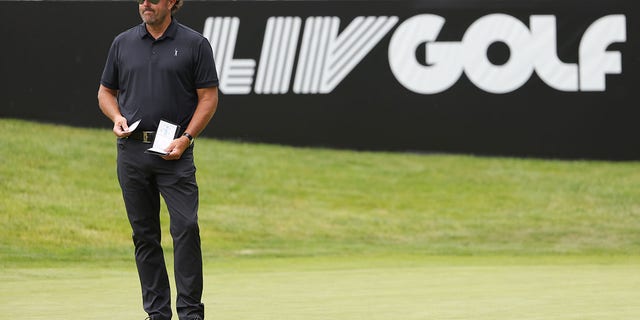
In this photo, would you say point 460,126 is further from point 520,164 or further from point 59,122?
point 59,122

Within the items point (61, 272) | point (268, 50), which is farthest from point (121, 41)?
point (268, 50)

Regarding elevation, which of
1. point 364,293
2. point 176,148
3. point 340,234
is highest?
point 176,148

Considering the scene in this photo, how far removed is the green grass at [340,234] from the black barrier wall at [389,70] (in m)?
0.31

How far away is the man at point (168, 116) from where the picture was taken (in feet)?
21.8

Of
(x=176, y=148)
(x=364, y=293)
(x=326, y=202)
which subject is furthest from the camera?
(x=326, y=202)

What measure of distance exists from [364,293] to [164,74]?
2.88m

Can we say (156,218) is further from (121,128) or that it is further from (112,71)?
(112,71)

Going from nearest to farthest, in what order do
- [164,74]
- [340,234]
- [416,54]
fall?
1. [164,74]
2. [340,234]
3. [416,54]

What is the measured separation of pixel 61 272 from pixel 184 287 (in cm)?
501

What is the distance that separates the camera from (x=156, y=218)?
689 cm

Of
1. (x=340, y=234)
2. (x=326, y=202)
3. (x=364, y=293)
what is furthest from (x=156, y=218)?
(x=326, y=202)

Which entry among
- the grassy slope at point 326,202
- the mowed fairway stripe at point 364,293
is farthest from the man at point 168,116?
the grassy slope at point 326,202

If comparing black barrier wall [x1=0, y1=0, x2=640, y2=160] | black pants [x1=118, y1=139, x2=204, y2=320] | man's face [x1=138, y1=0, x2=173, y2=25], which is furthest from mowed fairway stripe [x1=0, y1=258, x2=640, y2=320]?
black barrier wall [x1=0, y1=0, x2=640, y2=160]

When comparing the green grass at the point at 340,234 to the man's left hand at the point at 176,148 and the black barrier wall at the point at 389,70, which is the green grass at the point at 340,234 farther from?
the man's left hand at the point at 176,148
